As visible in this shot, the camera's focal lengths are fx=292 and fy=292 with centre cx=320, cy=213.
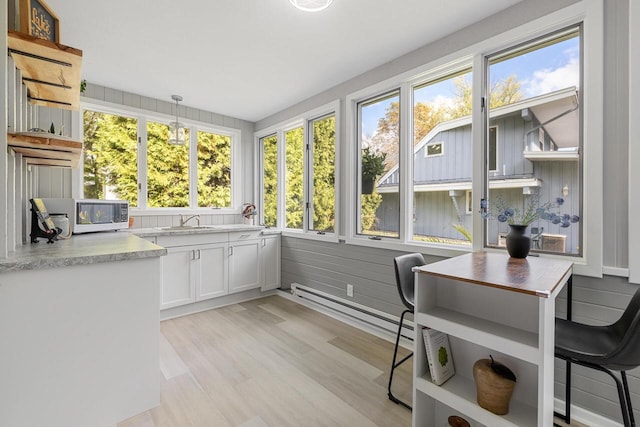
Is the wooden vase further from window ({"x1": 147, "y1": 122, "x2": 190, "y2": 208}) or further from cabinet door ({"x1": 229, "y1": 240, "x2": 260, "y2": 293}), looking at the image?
window ({"x1": 147, "y1": 122, "x2": 190, "y2": 208})

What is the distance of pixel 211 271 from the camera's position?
343cm

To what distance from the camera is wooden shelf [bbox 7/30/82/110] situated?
1.28 m

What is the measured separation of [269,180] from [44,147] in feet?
10.1

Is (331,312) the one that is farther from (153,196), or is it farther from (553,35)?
(553,35)

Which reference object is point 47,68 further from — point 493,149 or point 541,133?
point 541,133

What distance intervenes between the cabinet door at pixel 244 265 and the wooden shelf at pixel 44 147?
202cm

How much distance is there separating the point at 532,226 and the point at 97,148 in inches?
168

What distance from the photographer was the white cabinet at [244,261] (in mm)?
3605

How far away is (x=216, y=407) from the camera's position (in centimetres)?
180

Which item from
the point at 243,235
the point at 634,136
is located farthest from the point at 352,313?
the point at 634,136

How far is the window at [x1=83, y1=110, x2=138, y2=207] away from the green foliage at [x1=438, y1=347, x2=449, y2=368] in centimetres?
359

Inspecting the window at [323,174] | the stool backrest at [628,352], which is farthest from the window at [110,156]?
the stool backrest at [628,352]

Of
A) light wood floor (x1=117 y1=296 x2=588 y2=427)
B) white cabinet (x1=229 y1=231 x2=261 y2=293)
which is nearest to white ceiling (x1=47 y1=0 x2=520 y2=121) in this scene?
white cabinet (x1=229 y1=231 x2=261 y2=293)

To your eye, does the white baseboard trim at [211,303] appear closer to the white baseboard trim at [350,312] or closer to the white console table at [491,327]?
the white baseboard trim at [350,312]
